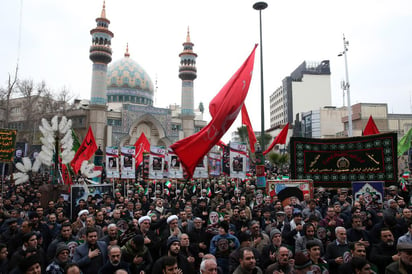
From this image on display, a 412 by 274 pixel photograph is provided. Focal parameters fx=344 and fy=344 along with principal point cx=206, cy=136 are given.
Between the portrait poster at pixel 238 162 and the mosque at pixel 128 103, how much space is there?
26324mm

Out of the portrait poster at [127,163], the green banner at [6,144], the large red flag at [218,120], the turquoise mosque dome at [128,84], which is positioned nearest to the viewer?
the large red flag at [218,120]

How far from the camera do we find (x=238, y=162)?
12094 millimetres

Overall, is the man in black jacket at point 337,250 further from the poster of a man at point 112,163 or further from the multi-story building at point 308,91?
the multi-story building at point 308,91

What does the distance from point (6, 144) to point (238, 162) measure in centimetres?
758

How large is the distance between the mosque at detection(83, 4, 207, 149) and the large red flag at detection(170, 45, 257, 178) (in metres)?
30.4

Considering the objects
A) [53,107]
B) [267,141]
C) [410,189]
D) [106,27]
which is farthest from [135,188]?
[267,141]

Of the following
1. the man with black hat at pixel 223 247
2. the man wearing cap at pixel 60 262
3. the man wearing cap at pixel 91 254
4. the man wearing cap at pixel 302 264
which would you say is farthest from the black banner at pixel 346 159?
the man wearing cap at pixel 60 262

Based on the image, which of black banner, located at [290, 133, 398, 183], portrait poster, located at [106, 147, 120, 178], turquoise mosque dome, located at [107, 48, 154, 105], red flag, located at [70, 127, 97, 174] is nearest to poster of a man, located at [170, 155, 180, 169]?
portrait poster, located at [106, 147, 120, 178]

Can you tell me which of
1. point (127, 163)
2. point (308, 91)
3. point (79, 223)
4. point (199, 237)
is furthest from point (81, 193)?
point (308, 91)

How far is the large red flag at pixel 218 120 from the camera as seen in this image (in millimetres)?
6578

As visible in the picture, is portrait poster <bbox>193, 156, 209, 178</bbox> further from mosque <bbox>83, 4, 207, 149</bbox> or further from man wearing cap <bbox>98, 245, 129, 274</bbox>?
mosque <bbox>83, 4, 207, 149</bbox>

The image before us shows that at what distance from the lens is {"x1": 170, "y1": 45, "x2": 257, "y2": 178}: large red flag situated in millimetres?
6578

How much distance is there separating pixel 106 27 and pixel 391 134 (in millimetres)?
34788

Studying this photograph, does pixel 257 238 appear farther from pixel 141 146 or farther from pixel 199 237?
pixel 141 146
